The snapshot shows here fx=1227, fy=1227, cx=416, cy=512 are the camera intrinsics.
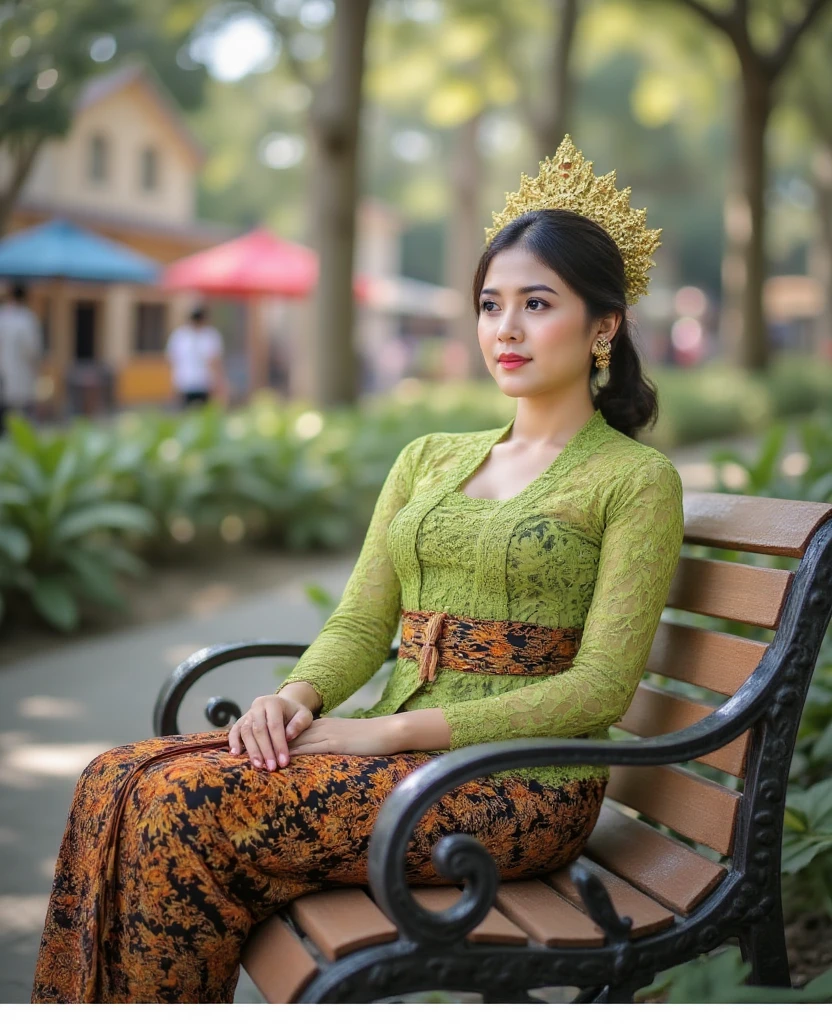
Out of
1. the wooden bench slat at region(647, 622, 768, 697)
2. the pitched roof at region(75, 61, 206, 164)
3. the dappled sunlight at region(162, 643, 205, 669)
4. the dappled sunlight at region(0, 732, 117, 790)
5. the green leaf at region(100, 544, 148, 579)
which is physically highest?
the pitched roof at region(75, 61, 206, 164)

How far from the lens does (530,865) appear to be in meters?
2.30

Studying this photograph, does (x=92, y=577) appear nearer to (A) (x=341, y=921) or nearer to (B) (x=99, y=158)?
(A) (x=341, y=921)

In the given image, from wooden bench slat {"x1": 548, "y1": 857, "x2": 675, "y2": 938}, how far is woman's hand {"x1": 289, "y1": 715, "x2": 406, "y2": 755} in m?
0.40

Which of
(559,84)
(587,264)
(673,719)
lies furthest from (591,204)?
(559,84)

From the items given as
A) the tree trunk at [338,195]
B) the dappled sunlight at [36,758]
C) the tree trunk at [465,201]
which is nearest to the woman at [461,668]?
the dappled sunlight at [36,758]

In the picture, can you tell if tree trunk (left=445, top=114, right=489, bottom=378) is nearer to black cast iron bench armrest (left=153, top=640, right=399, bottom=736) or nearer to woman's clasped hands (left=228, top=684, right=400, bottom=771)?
black cast iron bench armrest (left=153, top=640, right=399, bottom=736)

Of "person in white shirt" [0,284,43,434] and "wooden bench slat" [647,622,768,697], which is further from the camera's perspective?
"person in white shirt" [0,284,43,434]

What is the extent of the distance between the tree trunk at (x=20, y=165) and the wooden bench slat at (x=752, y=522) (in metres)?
7.26

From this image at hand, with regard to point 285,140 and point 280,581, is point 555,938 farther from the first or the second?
point 285,140

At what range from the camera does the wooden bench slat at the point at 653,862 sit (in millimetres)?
2232

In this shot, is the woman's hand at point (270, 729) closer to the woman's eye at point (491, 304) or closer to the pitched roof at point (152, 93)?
the woman's eye at point (491, 304)

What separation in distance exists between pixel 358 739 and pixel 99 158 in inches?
850

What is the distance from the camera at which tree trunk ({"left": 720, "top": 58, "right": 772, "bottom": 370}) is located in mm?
15945

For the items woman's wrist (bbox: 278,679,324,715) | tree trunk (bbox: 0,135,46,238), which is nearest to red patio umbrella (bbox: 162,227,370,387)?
tree trunk (bbox: 0,135,46,238)
